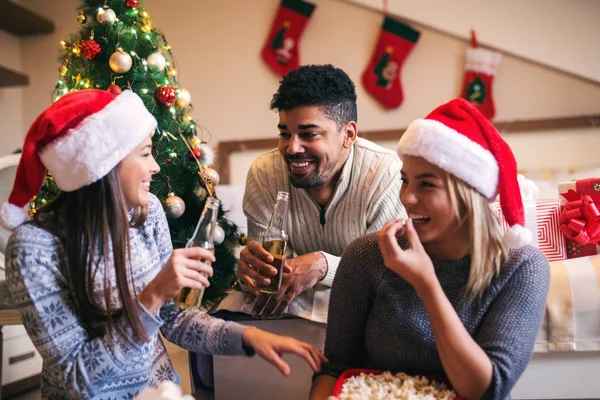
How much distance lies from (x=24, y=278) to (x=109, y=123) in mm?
369

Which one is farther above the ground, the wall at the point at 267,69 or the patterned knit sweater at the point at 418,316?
the wall at the point at 267,69

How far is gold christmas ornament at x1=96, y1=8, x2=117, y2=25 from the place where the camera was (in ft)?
6.82

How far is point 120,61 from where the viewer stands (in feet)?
6.67

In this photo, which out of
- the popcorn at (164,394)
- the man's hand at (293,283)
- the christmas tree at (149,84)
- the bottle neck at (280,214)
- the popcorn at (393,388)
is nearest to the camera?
the popcorn at (164,394)

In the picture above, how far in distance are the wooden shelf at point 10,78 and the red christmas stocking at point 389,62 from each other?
204 centimetres

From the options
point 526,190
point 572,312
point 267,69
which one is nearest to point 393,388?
point 572,312

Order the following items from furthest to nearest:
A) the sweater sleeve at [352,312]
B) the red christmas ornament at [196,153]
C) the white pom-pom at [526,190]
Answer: the red christmas ornament at [196,153] → the white pom-pom at [526,190] → the sweater sleeve at [352,312]

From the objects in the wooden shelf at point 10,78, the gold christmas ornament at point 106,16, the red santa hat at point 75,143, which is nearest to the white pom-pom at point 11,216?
the red santa hat at point 75,143

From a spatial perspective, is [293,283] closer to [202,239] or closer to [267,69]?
[202,239]

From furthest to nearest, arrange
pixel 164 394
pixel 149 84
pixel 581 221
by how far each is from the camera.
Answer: pixel 149 84 < pixel 581 221 < pixel 164 394

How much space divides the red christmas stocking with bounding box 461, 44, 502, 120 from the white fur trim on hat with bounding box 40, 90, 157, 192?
8.35 ft

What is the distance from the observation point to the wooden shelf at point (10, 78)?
3.03 m

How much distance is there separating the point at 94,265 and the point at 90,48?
3.77ft

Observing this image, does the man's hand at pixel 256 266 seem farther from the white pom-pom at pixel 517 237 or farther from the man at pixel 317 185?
the white pom-pom at pixel 517 237
